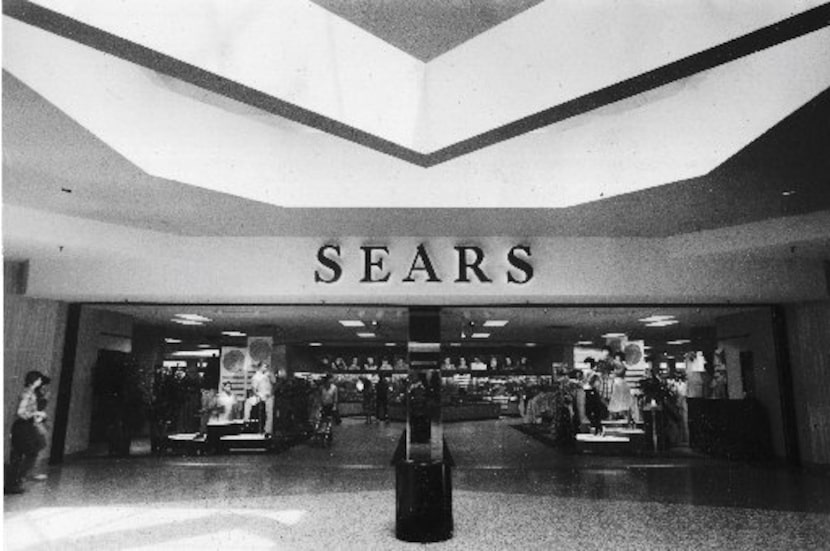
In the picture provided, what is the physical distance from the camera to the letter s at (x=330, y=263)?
Result: 842 centimetres

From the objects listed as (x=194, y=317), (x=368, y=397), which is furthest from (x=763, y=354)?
(x=368, y=397)

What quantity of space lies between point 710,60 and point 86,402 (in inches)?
478

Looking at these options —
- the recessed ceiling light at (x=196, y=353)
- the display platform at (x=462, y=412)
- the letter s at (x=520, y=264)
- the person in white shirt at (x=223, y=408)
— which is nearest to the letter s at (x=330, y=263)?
the letter s at (x=520, y=264)

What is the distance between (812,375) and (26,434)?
1207cm

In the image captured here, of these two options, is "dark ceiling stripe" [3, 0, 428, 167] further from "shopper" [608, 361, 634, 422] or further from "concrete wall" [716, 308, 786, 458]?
"shopper" [608, 361, 634, 422]

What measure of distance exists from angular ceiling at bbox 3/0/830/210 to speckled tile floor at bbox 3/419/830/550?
11.7 ft

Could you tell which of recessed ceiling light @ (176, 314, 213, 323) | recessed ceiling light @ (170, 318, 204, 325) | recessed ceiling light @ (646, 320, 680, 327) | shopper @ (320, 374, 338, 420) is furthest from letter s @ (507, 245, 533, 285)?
recessed ceiling light @ (170, 318, 204, 325)

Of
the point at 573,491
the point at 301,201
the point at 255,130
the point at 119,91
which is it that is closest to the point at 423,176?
the point at 301,201

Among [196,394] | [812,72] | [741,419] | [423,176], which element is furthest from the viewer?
[196,394]

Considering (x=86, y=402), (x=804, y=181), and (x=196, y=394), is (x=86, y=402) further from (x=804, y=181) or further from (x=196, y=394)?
(x=804, y=181)

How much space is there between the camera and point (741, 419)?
11.1 metres

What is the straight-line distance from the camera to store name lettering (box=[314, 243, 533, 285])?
27.4 feet

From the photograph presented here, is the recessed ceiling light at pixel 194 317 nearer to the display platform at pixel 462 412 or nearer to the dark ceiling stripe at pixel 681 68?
the display platform at pixel 462 412

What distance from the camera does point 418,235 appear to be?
841cm
